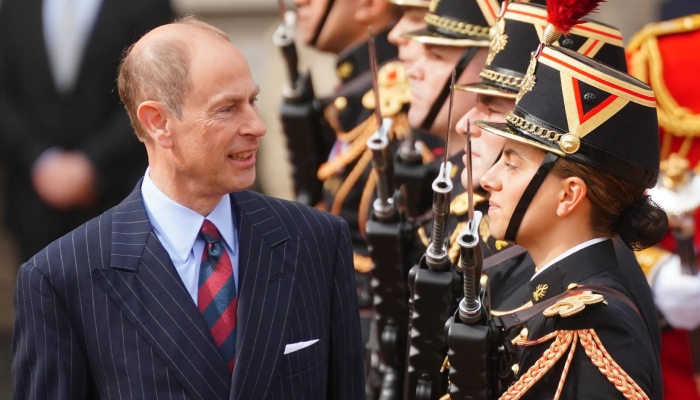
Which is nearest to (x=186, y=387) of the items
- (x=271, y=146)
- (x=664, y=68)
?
(x=664, y=68)

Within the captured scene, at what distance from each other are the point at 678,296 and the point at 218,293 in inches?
91.6

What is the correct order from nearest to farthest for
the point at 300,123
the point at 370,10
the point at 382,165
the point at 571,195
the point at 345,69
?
1. the point at 571,195
2. the point at 382,165
3. the point at 300,123
4. the point at 370,10
5. the point at 345,69

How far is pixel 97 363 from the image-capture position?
10.1 feet

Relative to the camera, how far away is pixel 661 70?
523 cm

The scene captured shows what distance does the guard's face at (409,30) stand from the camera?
15.9ft

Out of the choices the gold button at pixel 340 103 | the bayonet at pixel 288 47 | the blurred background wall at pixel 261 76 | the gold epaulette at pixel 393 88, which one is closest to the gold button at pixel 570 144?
the gold epaulette at pixel 393 88

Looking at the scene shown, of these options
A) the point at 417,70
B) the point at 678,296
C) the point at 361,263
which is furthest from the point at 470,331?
the point at 361,263

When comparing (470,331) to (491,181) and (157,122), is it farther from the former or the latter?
(157,122)

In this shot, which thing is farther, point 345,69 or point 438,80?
point 345,69

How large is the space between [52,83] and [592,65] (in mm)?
3635

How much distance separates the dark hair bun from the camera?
343cm

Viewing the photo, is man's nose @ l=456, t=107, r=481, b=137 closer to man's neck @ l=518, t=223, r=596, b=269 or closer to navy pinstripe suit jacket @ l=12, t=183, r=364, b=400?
man's neck @ l=518, t=223, r=596, b=269

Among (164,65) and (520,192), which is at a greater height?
(164,65)

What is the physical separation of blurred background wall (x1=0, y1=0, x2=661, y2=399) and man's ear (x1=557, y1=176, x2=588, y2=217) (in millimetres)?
4407
